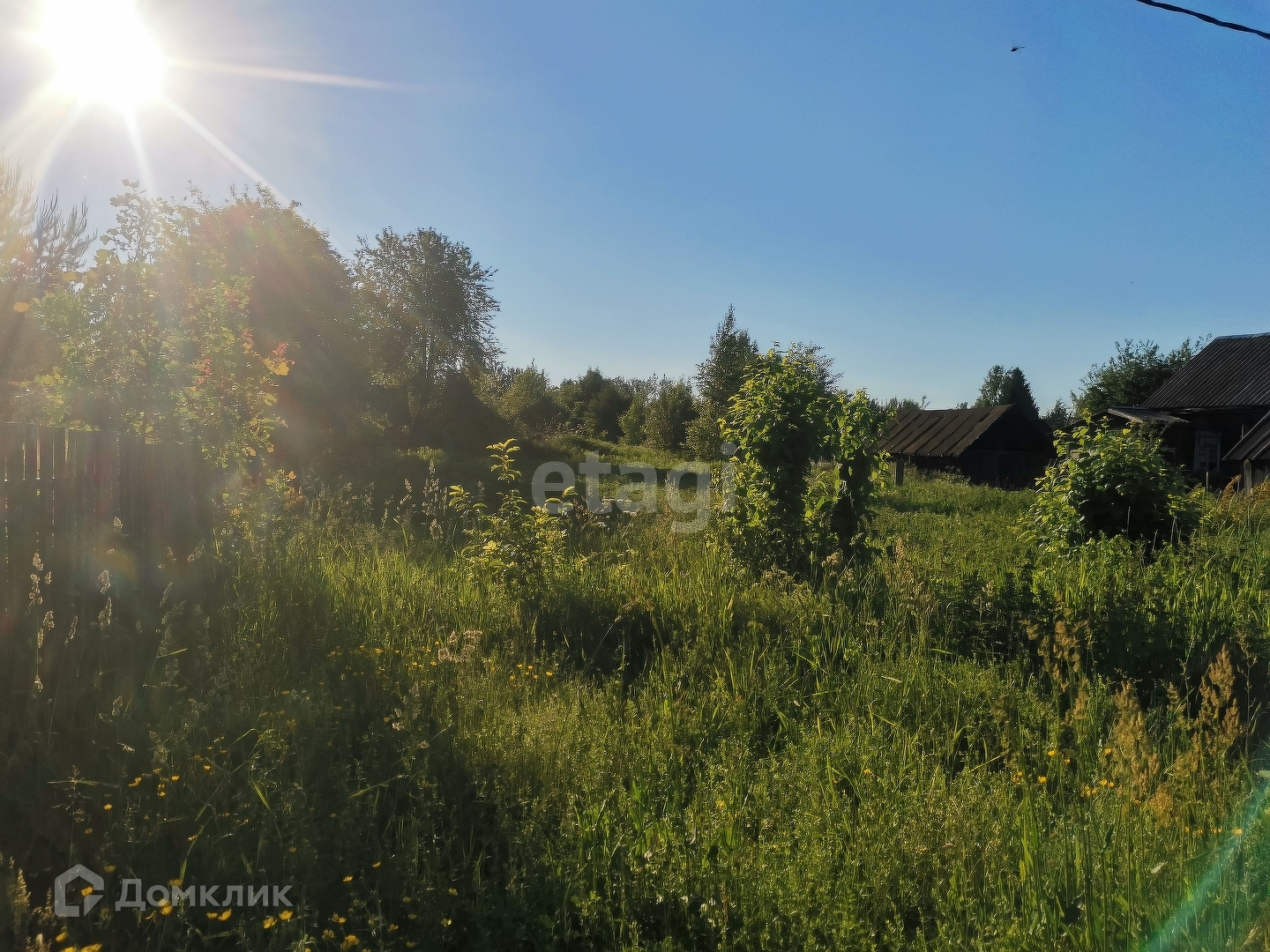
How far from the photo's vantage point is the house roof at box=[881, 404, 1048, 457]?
29531 millimetres

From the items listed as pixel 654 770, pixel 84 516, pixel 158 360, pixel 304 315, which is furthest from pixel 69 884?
pixel 304 315

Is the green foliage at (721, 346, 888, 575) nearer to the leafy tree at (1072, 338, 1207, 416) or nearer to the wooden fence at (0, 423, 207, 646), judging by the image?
the wooden fence at (0, 423, 207, 646)

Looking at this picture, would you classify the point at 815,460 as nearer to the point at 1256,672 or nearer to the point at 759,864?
the point at 1256,672

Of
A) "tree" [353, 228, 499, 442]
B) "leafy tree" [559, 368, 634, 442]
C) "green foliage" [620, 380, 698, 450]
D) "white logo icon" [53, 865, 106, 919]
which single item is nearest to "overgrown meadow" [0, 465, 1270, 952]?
"white logo icon" [53, 865, 106, 919]

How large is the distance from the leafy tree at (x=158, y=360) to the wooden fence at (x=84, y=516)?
0.56 metres

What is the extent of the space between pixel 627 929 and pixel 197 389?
578 centimetres

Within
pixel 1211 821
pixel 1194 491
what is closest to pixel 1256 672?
pixel 1211 821

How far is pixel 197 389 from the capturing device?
6.16 metres

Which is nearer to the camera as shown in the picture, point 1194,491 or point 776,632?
point 776,632

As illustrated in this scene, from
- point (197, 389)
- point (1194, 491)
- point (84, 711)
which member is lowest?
point (84, 711)

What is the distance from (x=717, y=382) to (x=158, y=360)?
25709 millimetres

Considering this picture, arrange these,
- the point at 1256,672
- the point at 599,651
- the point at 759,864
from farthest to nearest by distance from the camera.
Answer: the point at 599,651, the point at 1256,672, the point at 759,864

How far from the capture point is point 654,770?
130 inches

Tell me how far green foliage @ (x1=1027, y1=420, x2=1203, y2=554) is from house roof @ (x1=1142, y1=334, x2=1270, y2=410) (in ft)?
76.7
